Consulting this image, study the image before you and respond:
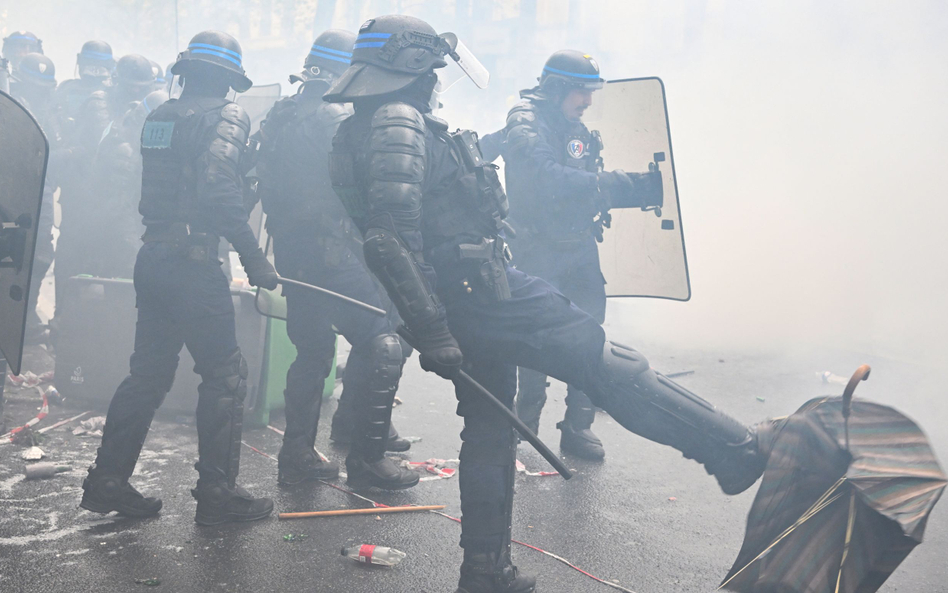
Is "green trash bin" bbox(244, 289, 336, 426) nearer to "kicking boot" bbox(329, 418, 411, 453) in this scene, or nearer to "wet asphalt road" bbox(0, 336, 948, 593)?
"wet asphalt road" bbox(0, 336, 948, 593)

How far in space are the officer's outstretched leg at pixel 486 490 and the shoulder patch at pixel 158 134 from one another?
173cm

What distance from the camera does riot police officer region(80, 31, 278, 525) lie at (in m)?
3.16

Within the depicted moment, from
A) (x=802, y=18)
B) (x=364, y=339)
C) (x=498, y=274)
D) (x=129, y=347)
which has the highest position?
(x=802, y=18)

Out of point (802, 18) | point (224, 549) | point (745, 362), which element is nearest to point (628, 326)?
point (745, 362)

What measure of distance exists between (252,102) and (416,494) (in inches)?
143

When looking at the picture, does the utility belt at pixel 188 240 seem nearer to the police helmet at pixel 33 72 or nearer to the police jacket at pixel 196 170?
the police jacket at pixel 196 170

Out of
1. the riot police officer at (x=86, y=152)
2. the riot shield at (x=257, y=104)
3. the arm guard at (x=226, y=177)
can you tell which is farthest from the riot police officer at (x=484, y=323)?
the riot police officer at (x=86, y=152)

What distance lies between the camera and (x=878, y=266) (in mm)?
8820

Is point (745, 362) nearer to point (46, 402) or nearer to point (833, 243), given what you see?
point (833, 243)

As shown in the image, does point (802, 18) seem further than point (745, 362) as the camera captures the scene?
Yes

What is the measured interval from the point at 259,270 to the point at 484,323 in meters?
1.28

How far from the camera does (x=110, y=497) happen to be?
123 inches

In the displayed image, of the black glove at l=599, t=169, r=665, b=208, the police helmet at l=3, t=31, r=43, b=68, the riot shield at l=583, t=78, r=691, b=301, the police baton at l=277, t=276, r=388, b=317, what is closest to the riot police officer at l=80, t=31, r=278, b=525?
the police baton at l=277, t=276, r=388, b=317

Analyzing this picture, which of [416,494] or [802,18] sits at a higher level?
[802,18]
